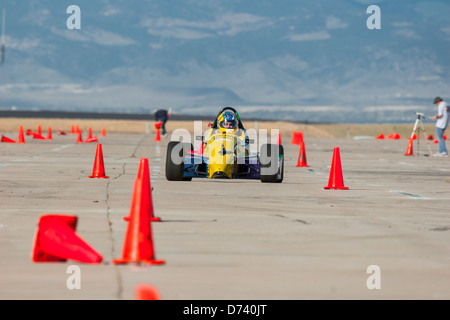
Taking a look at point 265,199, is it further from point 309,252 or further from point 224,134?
point 309,252

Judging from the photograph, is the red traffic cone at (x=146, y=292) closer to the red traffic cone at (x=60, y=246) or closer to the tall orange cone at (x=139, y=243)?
the tall orange cone at (x=139, y=243)

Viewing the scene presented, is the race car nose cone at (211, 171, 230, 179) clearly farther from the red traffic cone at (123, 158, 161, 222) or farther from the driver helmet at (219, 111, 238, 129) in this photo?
the red traffic cone at (123, 158, 161, 222)

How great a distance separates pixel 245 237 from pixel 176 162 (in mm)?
8836

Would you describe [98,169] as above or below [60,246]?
above

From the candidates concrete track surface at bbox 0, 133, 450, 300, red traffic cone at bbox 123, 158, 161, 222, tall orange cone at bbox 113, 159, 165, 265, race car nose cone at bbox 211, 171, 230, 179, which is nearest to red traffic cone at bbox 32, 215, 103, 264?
concrete track surface at bbox 0, 133, 450, 300

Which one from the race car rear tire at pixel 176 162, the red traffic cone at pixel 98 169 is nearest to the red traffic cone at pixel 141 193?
the race car rear tire at pixel 176 162

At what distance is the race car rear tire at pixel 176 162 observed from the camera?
21078 millimetres

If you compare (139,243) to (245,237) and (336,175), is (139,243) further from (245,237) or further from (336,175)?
(336,175)

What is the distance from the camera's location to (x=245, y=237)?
12523mm

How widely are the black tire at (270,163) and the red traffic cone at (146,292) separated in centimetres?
1203

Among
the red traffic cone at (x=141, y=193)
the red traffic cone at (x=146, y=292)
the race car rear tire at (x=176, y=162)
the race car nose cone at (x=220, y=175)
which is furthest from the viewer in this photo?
the race car rear tire at (x=176, y=162)

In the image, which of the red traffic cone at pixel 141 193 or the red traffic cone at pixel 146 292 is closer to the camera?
the red traffic cone at pixel 146 292

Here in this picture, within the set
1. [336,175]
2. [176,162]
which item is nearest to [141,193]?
[176,162]
